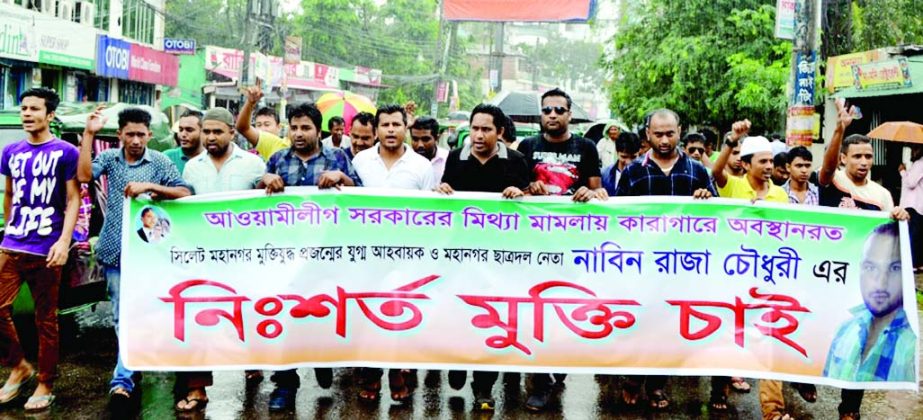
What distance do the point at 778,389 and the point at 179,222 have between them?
344cm

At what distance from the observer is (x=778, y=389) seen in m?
5.28

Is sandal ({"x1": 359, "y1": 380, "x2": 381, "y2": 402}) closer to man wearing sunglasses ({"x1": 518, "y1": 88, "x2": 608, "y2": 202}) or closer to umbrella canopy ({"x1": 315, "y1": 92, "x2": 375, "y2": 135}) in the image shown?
man wearing sunglasses ({"x1": 518, "y1": 88, "x2": 608, "y2": 202})

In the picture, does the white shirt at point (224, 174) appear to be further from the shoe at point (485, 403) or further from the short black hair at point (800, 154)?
the short black hair at point (800, 154)

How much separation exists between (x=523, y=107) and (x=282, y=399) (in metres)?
13.7

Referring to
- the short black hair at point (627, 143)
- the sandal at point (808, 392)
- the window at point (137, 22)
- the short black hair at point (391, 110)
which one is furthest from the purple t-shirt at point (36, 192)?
the window at point (137, 22)

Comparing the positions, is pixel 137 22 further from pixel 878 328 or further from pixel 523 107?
pixel 878 328

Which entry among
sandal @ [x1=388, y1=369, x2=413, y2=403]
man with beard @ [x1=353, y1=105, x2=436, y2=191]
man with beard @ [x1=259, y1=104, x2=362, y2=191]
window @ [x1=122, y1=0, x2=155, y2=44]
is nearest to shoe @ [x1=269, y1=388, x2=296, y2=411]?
sandal @ [x1=388, y1=369, x2=413, y2=403]

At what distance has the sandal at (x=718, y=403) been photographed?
5.77 m

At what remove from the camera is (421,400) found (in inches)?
227

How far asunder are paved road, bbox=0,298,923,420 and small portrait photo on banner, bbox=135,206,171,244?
3.31 ft

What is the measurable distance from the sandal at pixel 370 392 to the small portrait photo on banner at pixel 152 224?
1.48 m

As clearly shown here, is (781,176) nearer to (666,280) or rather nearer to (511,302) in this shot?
(666,280)

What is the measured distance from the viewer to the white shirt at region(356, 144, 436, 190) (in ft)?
18.6

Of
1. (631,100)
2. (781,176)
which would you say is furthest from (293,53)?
(781,176)
